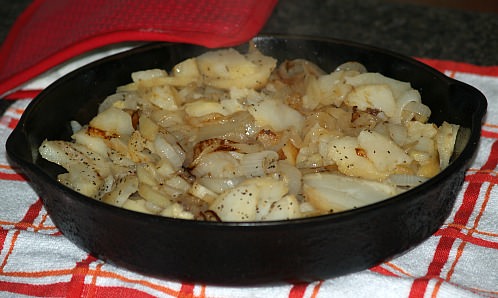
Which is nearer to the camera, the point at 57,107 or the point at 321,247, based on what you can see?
the point at 321,247

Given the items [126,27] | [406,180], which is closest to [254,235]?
[406,180]

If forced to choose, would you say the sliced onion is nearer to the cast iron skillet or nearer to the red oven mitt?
the cast iron skillet

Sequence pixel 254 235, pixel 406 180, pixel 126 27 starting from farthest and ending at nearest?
pixel 126 27
pixel 406 180
pixel 254 235

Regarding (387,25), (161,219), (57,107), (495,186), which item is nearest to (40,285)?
(161,219)

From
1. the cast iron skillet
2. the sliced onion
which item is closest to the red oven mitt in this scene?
the cast iron skillet

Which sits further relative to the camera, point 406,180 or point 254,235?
point 406,180

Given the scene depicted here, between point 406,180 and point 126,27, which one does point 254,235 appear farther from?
point 126,27

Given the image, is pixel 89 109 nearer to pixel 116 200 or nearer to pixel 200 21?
pixel 200 21

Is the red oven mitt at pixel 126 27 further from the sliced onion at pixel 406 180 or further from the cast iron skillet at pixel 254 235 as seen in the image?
the sliced onion at pixel 406 180
